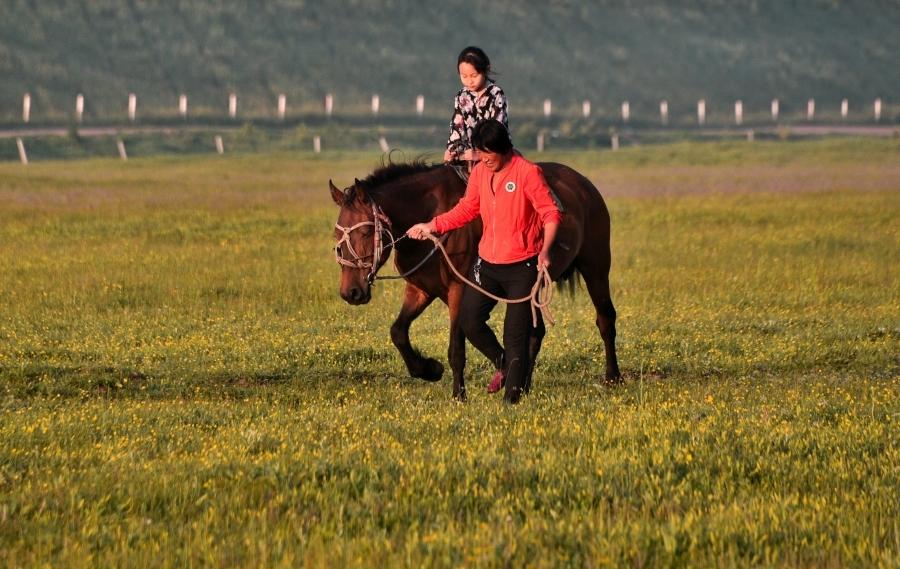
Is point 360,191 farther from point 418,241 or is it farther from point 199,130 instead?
point 199,130

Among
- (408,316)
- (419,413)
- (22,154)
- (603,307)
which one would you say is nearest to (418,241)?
(408,316)

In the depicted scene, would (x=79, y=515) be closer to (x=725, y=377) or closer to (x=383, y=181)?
(x=383, y=181)

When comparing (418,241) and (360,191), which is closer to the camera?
(360,191)

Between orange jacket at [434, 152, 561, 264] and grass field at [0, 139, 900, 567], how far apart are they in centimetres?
119

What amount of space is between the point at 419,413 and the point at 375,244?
1551 millimetres

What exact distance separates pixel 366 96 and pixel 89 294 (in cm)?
9318

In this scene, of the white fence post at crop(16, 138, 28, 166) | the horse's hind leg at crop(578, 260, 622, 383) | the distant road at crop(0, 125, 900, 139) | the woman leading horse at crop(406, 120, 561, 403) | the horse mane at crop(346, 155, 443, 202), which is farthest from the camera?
the distant road at crop(0, 125, 900, 139)

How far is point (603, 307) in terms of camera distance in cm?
→ 1416

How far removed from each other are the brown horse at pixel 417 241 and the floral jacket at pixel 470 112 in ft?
1.20

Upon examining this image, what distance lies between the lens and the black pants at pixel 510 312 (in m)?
10.9

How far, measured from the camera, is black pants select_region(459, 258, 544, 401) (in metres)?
10.9

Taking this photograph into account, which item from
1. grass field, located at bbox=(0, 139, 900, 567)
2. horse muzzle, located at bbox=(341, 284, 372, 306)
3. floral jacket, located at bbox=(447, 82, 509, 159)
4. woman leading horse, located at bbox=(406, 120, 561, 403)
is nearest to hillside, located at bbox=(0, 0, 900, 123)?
grass field, located at bbox=(0, 139, 900, 567)

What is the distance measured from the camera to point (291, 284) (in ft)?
71.4

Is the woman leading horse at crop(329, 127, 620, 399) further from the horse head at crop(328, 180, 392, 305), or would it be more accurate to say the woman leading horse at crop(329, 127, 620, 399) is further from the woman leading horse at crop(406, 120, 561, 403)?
the woman leading horse at crop(406, 120, 561, 403)
